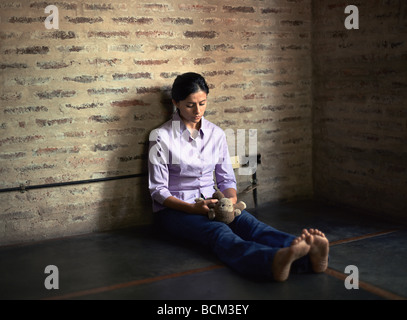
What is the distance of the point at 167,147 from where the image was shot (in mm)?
3527

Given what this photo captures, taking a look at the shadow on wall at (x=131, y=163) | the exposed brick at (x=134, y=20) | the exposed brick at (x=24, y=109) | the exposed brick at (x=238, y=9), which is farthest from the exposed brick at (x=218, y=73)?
the exposed brick at (x=24, y=109)

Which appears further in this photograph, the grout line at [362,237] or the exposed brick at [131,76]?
the exposed brick at [131,76]

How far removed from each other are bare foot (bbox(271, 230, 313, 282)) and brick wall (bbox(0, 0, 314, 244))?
155 cm

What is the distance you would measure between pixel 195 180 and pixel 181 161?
0.62ft

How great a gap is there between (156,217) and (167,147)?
647 millimetres

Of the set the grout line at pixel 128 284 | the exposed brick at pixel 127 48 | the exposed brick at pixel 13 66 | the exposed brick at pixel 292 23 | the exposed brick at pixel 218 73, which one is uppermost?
the exposed brick at pixel 292 23

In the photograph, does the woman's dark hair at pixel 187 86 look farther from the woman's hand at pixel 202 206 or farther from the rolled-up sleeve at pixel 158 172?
the woman's hand at pixel 202 206

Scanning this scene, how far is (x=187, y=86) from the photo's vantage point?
11.2 feet

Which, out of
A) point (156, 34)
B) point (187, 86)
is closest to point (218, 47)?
point (156, 34)

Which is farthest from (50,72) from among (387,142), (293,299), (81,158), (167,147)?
(387,142)

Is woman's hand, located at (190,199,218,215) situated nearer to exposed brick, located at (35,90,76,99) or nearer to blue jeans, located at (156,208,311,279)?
blue jeans, located at (156,208,311,279)

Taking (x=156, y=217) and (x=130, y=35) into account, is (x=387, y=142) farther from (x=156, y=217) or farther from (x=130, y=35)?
(x=130, y=35)

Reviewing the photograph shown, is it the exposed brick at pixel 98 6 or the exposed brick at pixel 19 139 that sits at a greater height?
the exposed brick at pixel 98 6

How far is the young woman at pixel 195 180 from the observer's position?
2904 millimetres
